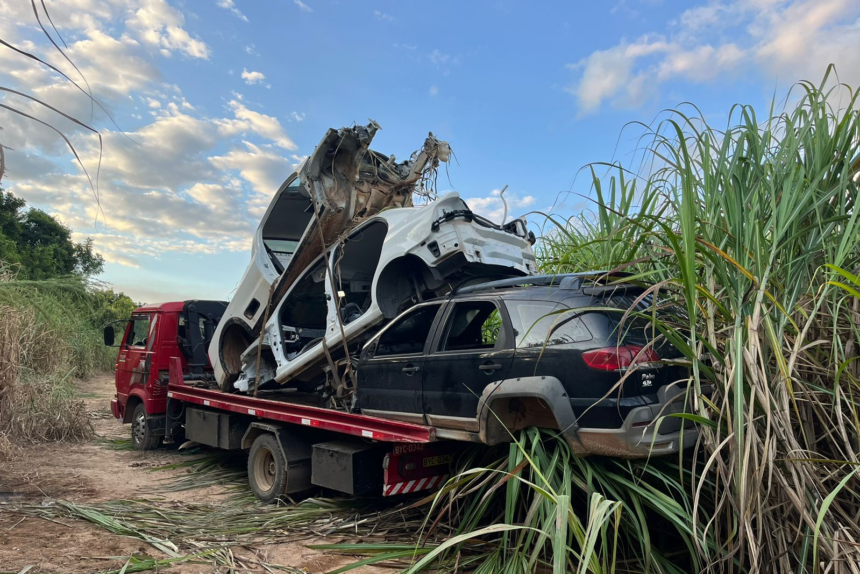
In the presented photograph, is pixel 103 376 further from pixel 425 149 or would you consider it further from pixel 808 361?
pixel 808 361

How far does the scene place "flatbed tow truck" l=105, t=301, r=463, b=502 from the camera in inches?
206

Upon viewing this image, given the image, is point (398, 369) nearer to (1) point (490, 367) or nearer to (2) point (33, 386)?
(1) point (490, 367)

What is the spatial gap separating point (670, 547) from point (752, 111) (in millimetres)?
2889

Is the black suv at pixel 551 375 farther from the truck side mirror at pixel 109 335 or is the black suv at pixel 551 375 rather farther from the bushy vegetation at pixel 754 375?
the truck side mirror at pixel 109 335

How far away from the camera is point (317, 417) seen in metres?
5.79

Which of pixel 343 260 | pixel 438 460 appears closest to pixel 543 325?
pixel 438 460

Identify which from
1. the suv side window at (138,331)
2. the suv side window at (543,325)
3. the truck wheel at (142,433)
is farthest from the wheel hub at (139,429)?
the suv side window at (543,325)

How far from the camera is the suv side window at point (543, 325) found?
4.05 meters

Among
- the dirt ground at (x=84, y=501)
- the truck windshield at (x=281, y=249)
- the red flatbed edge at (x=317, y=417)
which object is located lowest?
the dirt ground at (x=84, y=501)

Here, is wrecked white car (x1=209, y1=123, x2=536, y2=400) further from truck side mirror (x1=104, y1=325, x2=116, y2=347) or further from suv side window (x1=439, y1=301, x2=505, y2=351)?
truck side mirror (x1=104, y1=325, x2=116, y2=347)

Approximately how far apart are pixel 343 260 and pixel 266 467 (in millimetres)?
2462

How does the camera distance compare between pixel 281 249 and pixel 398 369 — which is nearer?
pixel 398 369

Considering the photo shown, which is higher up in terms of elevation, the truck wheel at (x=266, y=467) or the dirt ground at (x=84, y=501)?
the truck wheel at (x=266, y=467)

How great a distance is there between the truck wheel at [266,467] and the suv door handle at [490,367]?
8.81 ft
